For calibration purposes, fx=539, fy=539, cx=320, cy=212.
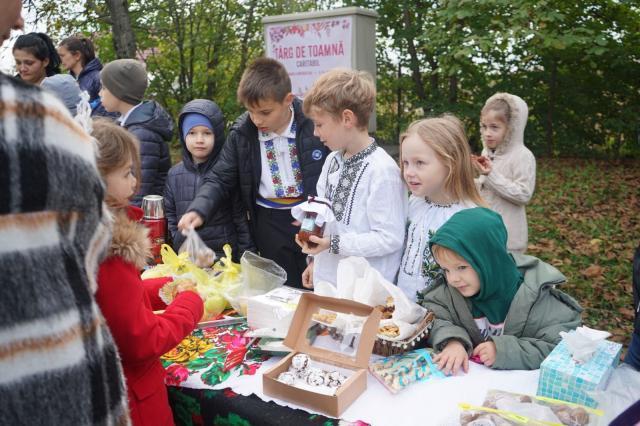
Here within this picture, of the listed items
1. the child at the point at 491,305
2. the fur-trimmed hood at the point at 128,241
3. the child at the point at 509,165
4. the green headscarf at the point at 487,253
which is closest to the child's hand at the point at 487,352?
the child at the point at 491,305

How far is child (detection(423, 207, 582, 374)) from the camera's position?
179cm

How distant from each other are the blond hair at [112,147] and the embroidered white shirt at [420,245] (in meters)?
1.30

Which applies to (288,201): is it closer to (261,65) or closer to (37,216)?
(261,65)

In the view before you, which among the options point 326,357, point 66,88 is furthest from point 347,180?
point 66,88

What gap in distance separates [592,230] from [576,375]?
5.96 m

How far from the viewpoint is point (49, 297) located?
895mm

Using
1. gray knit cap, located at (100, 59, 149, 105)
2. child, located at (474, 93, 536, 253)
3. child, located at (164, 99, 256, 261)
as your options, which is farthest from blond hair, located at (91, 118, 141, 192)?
child, located at (474, 93, 536, 253)

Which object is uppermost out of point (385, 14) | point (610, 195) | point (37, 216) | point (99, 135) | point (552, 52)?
point (385, 14)

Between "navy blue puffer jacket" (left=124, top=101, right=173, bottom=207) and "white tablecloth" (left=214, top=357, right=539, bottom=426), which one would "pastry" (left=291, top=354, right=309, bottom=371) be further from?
"navy blue puffer jacket" (left=124, top=101, right=173, bottom=207)

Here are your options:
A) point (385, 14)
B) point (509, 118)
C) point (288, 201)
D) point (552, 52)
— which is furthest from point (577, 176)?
point (288, 201)

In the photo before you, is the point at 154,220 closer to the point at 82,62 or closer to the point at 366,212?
the point at 366,212

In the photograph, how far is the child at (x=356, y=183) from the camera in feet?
7.90

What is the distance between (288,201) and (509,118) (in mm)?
1806

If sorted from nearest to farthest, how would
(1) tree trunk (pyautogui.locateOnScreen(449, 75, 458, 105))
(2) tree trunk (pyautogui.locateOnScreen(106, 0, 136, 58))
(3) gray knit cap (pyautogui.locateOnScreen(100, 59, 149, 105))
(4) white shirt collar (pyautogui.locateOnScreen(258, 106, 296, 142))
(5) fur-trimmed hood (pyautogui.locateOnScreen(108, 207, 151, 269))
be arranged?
(5) fur-trimmed hood (pyautogui.locateOnScreen(108, 207, 151, 269))
(4) white shirt collar (pyautogui.locateOnScreen(258, 106, 296, 142))
(3) gray knit cap (pyautogui.locateOnScreen(100, 59, 149, 105))
(2) tree trunk (pyautogui.locateOnScreen(106, 0, 136, 58))
(1) tree trunk (pyautogui.locateOnScreen(449, 75, 458, 105))
